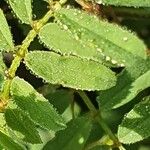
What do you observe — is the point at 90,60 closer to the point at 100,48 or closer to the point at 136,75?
the point at 100,48

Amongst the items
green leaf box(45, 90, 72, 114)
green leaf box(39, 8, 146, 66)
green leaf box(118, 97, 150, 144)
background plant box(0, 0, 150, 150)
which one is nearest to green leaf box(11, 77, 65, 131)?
background plant box(0, 0, 150, 150)

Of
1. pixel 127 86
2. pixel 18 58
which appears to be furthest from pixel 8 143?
pixel 127 86

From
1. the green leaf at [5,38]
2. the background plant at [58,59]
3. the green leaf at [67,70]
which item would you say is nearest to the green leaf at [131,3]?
the background plant at [58,59]

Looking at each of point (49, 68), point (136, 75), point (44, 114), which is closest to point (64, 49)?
point (49, 68)

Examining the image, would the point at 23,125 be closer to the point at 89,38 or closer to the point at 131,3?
the point at 89,38

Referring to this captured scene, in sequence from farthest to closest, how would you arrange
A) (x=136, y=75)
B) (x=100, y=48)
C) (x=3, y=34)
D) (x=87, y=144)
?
(x=87, y=144), (x=136, y=75), (x=3, y=34), (x=100, y=48)
